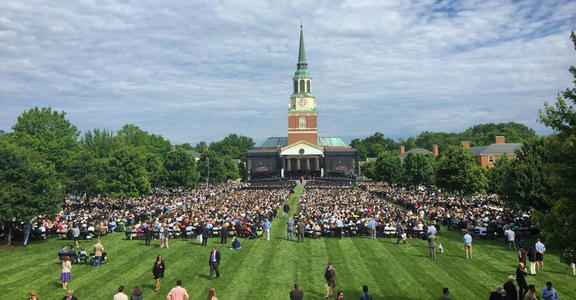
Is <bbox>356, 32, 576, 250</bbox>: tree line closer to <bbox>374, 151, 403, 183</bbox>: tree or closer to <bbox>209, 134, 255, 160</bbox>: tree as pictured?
<bbox>374, 151, 403, 183</bbox>: tree

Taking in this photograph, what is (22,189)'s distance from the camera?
77.6 feet

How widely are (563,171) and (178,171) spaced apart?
55160 millimetres

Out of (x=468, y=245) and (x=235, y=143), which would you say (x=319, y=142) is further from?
(x=468, y=245)

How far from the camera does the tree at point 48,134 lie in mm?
49719

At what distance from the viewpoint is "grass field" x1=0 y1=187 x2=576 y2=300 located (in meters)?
15.3

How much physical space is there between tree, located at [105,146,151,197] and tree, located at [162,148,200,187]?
1246 centimetres

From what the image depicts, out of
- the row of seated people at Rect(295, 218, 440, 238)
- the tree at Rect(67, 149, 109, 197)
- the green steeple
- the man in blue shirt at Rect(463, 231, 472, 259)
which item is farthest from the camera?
the green steeple

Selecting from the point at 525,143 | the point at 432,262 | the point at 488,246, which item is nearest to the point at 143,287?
the point at 432,262

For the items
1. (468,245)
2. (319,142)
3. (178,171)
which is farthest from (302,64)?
(468,245)

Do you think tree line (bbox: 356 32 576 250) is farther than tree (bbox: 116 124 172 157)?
No

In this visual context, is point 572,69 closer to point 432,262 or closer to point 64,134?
point 432,262

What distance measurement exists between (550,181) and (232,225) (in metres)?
18.9

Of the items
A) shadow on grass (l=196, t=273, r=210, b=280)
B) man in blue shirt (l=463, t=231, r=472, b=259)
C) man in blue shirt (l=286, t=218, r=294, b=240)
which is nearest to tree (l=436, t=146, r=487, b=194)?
man in blue shirt (l=463, t=231, r=472, b=259)

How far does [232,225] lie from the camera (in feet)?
83.9
